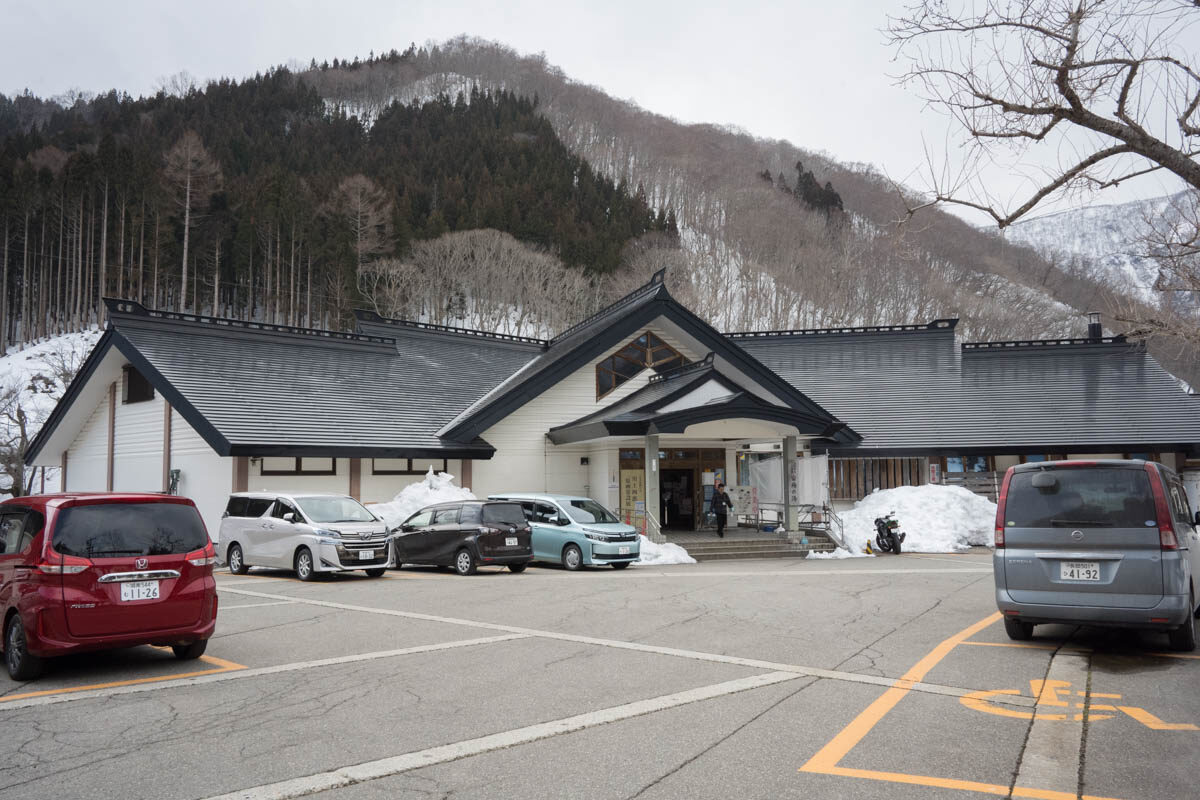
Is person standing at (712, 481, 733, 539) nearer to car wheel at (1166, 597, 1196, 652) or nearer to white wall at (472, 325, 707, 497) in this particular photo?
white wall at (472, 325, 707, 497)

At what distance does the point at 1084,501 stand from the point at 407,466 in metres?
18.5

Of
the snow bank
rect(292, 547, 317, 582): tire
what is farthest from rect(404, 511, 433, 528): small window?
the snow bank

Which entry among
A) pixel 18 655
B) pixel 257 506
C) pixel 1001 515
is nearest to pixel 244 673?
pixel 18 655

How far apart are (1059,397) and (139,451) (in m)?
29.8

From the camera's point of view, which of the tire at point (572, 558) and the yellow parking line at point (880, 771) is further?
the tire at point (572, 558)

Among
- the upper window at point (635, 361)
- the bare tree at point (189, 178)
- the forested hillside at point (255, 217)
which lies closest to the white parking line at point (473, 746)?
the upper window at point (635, 361)

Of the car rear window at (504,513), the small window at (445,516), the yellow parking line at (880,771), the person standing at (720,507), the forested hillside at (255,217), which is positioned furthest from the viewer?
the forested hillside at (255,217)

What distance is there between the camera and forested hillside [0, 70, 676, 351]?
2247 inches

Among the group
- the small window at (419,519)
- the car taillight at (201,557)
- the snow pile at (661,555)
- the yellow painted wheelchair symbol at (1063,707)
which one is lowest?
the snow pile at (661,555)

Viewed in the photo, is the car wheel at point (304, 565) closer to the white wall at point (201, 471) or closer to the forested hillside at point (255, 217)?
the white wall at point (201, 471)

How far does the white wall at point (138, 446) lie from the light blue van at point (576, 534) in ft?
34.5

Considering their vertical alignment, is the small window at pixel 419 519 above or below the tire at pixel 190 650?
above

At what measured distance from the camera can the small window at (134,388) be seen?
78.6 ft

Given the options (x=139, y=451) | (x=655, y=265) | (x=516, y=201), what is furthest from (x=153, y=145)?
(x=139, y=451)
